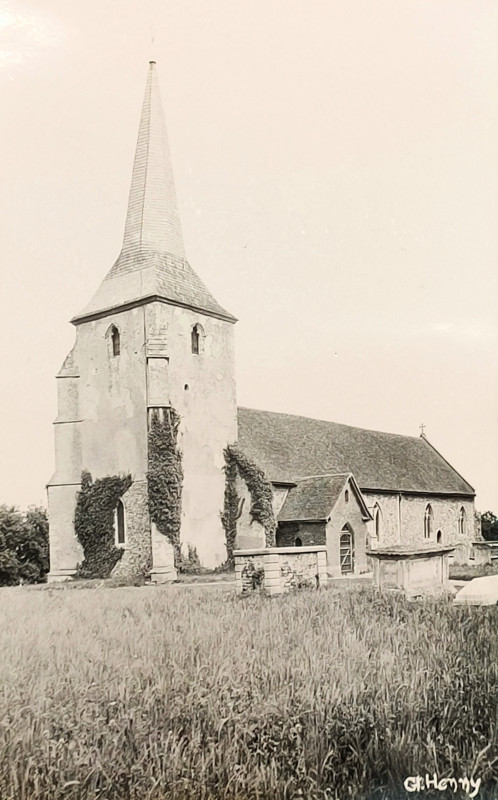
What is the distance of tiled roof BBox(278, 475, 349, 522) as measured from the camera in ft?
84.5

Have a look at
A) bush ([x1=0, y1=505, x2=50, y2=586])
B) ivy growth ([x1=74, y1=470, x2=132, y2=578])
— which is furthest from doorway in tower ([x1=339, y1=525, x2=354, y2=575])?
bush ([x1=0, y1=505, x2=50, y2=586])

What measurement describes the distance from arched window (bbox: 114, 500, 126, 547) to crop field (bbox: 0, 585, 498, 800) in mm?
14514

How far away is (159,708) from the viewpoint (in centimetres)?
664

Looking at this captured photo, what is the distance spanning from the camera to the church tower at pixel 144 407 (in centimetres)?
2245

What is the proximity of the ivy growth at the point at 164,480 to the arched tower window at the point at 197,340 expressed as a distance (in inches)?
94.2

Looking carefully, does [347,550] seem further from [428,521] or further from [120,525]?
[428,521]

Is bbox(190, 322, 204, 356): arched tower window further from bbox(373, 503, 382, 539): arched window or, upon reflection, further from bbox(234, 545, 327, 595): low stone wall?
bbox(373, 503, 382, 539): arched window

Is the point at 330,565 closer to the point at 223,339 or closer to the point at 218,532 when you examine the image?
the point at 218,532

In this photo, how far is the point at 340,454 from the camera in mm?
31078

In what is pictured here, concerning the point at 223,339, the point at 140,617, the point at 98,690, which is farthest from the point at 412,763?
the point at 223,339

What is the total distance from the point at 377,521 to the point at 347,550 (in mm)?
5381

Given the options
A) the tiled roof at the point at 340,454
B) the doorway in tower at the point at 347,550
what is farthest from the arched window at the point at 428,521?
the doorway in tower at the point at 347,550

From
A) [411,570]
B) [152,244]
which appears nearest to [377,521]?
[152,244]

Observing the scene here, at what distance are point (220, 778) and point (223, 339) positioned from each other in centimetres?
1719
